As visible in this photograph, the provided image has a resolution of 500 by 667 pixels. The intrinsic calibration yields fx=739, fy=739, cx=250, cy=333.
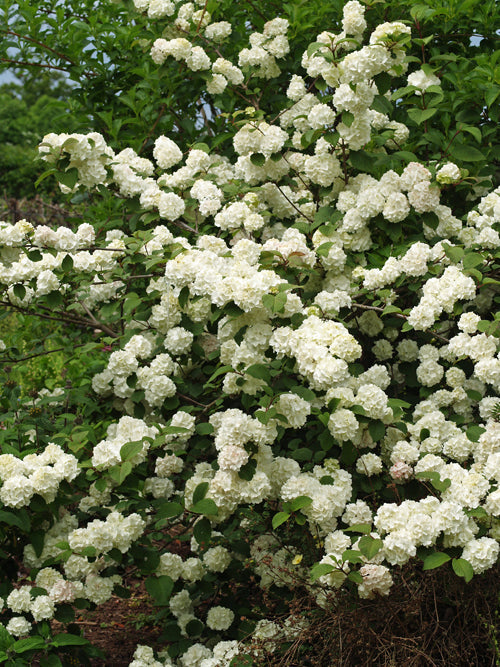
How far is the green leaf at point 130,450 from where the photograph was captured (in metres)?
2.60

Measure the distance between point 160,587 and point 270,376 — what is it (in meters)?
0.95

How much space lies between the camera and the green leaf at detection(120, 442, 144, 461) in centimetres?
260

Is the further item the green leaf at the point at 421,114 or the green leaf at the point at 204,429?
the green leaf at the point at 421,114

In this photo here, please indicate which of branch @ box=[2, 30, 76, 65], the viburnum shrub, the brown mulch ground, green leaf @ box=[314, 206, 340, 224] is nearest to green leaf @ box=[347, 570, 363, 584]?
the viburnum shrub

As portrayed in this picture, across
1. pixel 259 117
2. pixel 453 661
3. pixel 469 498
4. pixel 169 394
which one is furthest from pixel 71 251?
pixel 453 661

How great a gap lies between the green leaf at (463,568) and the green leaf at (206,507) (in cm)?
80

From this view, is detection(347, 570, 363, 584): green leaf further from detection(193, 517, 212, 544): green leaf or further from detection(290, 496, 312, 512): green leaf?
detection(193, 517, 212, 544): green leaf

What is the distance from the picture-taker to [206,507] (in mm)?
2482

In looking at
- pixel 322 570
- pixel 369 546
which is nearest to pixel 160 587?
pixel 322 570

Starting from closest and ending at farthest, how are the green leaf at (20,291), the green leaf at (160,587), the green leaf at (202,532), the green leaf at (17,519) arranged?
the green leaf at (17,519) < the green leaf at (202,532) < the green leaf at (160,587) < the green leaf at (20,291)

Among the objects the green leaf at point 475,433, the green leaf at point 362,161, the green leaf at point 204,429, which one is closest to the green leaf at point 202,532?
the green leaf at point 204,429

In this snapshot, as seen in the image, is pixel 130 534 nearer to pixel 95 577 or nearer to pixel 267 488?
pixel 95 577

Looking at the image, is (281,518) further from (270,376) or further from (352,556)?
(270,376)

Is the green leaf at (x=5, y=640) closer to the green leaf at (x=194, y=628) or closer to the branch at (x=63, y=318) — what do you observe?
the green leaf at (x=194, y=628)
